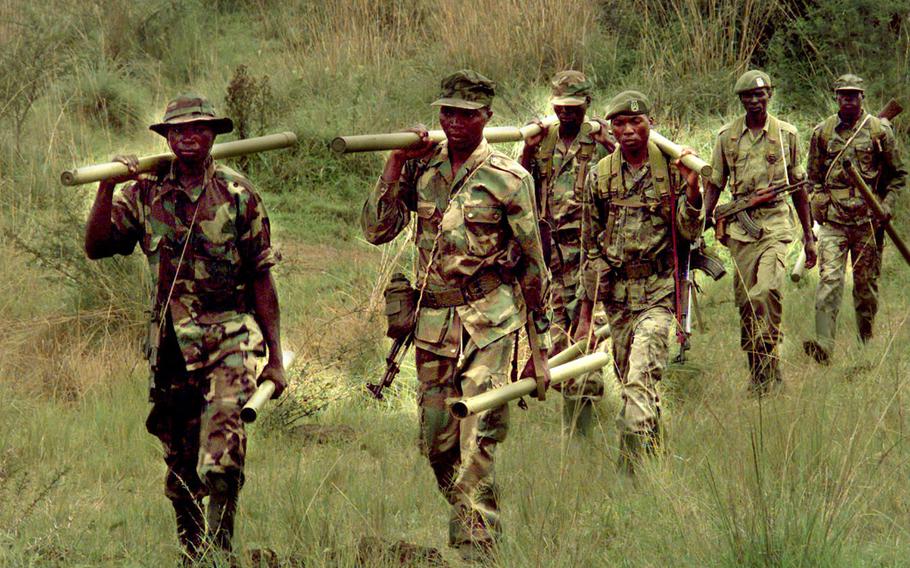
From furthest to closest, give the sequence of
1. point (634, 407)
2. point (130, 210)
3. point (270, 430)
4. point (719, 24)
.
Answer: point (719, 24) < point (270, 430) < point (634, 407) < point (130, 210)

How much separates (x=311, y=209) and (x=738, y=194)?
5.21 meters

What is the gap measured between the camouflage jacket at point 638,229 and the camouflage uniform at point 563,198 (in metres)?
0.93

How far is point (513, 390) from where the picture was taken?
582cm

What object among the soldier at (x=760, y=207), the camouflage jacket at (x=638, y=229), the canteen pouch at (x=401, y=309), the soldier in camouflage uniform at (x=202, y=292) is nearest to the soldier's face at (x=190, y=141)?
the soldier in camouflage uniform at (x=202, y=292)

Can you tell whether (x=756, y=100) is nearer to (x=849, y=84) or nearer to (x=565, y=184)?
(x=849, y=84)

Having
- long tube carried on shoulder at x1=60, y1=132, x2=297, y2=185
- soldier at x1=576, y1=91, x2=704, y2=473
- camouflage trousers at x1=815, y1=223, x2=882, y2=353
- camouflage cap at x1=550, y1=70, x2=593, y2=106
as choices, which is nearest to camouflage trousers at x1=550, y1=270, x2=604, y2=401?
soldier at x1=576, y1=91, x2=704, y2=473

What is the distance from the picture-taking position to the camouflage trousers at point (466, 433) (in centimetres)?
607

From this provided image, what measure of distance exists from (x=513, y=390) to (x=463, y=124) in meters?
1.18

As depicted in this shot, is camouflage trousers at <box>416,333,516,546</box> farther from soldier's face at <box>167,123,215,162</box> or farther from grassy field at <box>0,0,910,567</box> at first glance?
soldier's face at <box>167,123,215,162</box>

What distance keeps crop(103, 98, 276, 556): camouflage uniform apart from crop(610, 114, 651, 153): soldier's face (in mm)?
2196

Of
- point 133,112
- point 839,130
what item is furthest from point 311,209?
point 839,130

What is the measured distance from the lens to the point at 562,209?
8805mm

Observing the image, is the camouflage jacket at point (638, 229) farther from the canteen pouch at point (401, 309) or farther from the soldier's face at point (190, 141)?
the soldier's face at point (190, 141)

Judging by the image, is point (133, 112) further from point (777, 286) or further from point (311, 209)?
point (777, 286)
